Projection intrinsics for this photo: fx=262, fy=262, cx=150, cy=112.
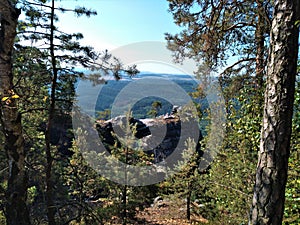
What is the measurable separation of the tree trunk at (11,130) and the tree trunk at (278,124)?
85.0 inches

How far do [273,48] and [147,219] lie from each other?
39.0ft

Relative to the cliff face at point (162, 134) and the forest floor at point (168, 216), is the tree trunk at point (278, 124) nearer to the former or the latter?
the forest floor at point (168, 216)

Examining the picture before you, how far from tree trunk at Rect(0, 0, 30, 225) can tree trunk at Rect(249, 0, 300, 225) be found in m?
2.16

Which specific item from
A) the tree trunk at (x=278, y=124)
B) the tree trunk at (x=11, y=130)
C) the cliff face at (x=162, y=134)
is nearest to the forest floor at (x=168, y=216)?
the cliff face at (x=162, y=134)

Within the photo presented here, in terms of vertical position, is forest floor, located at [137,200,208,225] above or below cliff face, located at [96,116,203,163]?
below

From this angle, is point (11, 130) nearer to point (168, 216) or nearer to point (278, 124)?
point (278, 124)

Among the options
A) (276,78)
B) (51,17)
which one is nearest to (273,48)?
(276,78)

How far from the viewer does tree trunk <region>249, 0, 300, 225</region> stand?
1846mm

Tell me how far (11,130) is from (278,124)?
2404 mm

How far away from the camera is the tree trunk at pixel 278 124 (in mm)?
1846

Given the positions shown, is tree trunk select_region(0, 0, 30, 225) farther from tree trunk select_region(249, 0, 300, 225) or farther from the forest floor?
the forest floor

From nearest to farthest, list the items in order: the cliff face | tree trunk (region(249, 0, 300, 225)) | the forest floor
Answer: tree trunk (region(249, 0, 300, 225)), the forest floor, the cliff face

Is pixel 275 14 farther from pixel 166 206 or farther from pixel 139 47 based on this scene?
pixel 166 206

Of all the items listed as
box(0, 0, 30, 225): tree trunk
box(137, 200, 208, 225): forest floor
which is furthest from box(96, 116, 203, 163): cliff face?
box(0, 0, 30, 225): tree trunk
